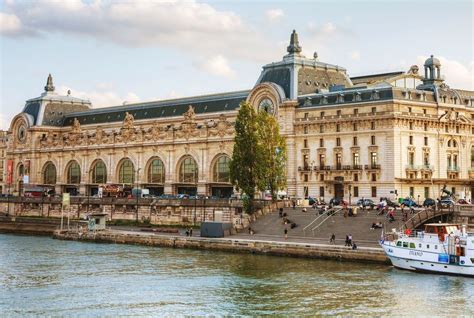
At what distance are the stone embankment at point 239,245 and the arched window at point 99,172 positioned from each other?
48.6 metres

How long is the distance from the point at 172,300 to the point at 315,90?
75.8m

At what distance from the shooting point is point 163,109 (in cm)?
15100

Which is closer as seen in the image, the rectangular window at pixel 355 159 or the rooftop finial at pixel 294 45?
the rectangular window at pixel 355 159

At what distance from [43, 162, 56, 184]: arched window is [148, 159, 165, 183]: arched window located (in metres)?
31.5

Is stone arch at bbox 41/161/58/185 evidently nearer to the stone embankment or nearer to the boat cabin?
the stone embankment

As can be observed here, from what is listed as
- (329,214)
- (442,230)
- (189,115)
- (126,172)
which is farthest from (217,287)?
(126,172)

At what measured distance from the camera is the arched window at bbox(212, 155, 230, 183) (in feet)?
423

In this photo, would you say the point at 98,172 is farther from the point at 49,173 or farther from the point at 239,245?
the point at 239,245

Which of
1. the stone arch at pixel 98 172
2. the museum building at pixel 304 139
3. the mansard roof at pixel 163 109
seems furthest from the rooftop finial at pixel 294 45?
the stone arch at pixel 98 172

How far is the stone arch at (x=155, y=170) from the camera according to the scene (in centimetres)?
14027

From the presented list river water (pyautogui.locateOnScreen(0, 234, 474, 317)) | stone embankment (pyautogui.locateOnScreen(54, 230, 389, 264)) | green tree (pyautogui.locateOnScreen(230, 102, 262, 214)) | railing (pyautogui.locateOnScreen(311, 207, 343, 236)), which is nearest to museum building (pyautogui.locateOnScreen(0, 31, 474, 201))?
railing (pyautogui.locateOnScreen(311, 207, 343, 236))

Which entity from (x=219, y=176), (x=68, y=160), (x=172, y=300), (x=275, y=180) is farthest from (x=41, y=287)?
(x=68, y=160)

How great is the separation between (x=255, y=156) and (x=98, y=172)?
2520 inches

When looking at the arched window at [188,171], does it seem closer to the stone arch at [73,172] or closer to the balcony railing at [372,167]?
the stone arch at [73,172]
